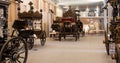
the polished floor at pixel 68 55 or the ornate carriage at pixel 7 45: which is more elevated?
the ornate carriage at pixel 7 45

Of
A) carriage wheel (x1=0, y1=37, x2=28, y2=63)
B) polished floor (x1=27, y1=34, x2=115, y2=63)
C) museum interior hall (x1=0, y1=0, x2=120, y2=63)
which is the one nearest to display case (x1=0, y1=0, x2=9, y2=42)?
museum interior hall (x1=0, y1=0, x2=120, y2=63)

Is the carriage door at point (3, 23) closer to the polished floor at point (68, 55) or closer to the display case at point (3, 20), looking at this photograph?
the display case at point (3, 20)

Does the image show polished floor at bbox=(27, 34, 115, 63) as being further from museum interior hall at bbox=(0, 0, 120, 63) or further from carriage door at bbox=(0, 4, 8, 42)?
carriage door at bbox=(0, 4, 8, 42)

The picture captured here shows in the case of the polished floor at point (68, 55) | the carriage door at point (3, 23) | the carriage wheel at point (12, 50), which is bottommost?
the polished floor at point (68, 55)

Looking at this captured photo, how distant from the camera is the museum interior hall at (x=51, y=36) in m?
4.25

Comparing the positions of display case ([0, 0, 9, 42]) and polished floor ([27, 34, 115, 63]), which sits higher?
display case ([0, 0, 9, 42])

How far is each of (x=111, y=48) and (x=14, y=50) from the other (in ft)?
11.4

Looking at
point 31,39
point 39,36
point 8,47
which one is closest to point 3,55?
point 8,47

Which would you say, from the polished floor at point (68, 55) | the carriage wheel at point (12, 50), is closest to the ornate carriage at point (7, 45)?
the carriage wheel at point (12, 50)

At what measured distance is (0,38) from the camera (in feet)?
13.7

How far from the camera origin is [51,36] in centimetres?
1385

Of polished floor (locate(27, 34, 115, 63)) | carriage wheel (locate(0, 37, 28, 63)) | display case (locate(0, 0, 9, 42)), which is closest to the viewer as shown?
carriage wheel (locate(0, 37, 28, 63))

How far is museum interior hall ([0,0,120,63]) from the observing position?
13.9 ft

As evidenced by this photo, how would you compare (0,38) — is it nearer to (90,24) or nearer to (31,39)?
(31,39)
